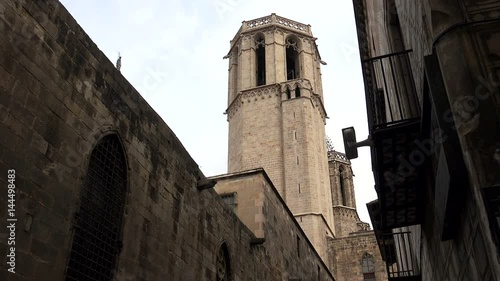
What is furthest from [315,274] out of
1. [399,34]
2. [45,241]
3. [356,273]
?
[45,241]

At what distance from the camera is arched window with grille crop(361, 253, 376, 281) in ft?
101

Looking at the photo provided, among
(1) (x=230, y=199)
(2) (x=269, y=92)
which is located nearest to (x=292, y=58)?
(2) (x=269, y=92)

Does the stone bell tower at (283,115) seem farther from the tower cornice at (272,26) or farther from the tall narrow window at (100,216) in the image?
the tall narrow window at (100,216)

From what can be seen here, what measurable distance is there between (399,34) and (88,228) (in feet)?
19.1

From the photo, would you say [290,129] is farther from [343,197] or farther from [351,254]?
[343,197]

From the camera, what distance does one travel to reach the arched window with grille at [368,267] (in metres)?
30.8

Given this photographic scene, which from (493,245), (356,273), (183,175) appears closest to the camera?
(493,245)

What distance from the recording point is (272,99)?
35219 mm

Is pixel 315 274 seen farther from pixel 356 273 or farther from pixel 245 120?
pixel 245 120

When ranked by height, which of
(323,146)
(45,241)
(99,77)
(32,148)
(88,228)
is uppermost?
(323,146)

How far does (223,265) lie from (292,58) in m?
31.2

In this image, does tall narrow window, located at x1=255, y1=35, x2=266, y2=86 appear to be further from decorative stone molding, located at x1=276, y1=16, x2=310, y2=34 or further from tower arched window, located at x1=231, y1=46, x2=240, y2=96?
decorative stone molding, located at x1=276, y1=16, x2=310, y2=34

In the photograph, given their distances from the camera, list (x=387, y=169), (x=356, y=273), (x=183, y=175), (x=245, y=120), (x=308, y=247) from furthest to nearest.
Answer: (x=245, y=120), (x=356, y=273), (x=308, y=247), (x=183, y=175), (x=387, y=169)

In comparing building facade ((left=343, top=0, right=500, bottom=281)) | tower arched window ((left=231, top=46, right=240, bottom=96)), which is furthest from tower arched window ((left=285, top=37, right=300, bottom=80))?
building facade ((left=343, top=0, right=500, bottom=281))
